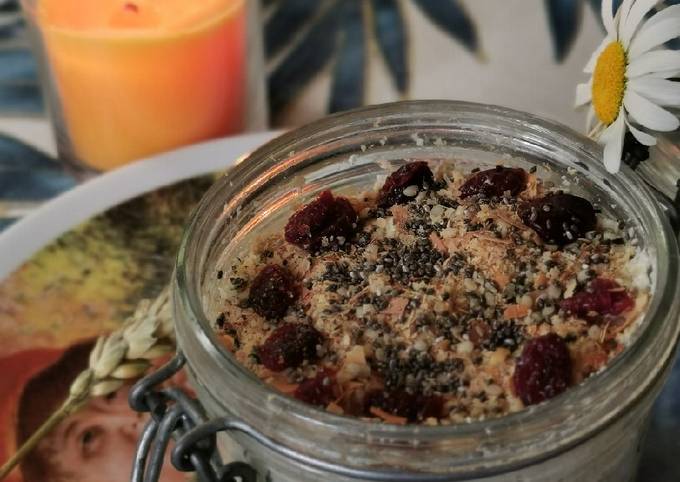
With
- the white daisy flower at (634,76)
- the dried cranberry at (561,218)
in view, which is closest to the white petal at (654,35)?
the white daisy flower at (634,76)

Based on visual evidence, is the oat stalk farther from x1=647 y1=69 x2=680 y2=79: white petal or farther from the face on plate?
x1=647 y1=69 x2=680 y2=79: white petal

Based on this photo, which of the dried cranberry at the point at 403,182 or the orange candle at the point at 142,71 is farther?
the orange candle at the point at 142,71

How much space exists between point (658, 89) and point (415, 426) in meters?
0.30

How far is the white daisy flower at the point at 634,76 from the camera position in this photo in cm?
67

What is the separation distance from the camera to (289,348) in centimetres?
64

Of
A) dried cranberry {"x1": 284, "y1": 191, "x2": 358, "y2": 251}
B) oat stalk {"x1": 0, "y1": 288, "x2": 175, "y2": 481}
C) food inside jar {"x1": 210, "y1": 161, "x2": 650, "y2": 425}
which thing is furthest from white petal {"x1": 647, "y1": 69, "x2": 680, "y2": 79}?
oat stalk {"x1": 0, "y1": 288, "x2": 175, "y2": 481}

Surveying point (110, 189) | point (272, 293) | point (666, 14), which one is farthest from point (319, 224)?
point (110, 189)

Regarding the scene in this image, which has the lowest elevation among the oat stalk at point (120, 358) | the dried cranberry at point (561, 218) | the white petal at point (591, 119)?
the oat stalk at point (120, 358)

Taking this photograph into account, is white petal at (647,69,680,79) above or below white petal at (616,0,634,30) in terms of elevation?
below

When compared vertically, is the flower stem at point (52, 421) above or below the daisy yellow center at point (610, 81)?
below

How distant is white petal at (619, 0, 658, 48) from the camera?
680 mm

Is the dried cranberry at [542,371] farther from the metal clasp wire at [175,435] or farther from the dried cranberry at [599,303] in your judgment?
the metal clasp wire at [175,435]

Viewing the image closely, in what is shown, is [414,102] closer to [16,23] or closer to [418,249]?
[418,249]

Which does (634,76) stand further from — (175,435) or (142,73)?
(142,73)
